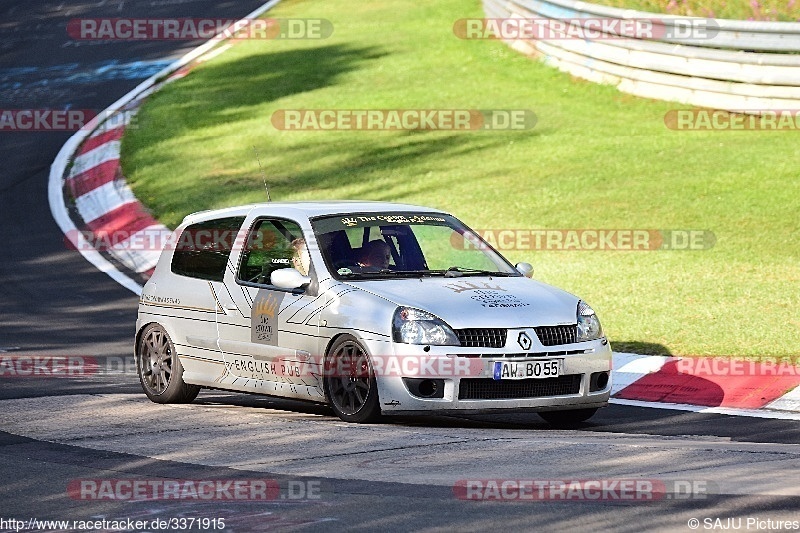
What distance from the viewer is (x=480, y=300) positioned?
9430mm

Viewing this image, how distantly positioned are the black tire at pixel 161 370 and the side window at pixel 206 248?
529 millimetres

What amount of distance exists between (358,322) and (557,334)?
130cm

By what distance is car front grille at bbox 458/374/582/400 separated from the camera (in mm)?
9164

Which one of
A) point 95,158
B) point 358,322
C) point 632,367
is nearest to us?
point 358,322

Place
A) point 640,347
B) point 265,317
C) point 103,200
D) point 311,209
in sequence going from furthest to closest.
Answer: point 103,200
point 640,347
point 311,209
point 265,317

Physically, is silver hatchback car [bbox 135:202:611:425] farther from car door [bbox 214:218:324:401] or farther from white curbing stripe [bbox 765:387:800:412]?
white curbing stripe [bbox 765:387:800:412]

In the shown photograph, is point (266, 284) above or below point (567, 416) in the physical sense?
above

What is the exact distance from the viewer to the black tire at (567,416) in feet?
32.4

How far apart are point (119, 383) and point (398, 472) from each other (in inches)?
197

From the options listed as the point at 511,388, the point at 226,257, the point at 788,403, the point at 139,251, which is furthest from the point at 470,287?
the point at 139,251

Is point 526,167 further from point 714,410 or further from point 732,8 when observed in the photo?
point 714,410

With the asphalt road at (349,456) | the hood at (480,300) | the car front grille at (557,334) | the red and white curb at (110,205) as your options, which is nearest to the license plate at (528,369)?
the car front grille at (557,334)

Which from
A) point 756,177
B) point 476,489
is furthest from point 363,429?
point 756,177

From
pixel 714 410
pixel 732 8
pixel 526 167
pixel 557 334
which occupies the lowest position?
pixel 714 410
